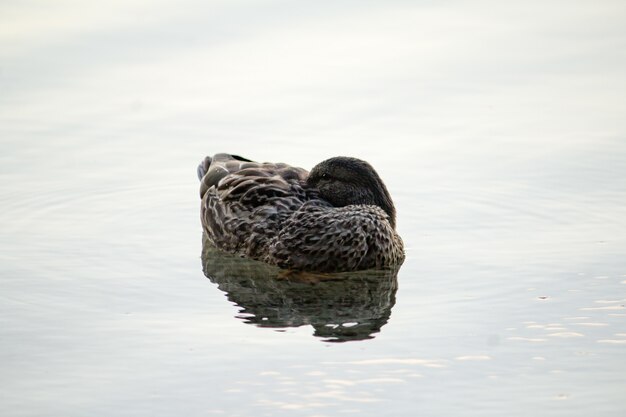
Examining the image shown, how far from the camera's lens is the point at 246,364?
27.8 ft

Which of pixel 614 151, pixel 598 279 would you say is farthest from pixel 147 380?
pixel 614 151

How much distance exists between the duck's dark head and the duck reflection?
31.4 inches

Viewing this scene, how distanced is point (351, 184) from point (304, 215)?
55cm

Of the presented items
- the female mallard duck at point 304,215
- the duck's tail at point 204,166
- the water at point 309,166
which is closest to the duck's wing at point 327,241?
the female mallard duck at point 304,215

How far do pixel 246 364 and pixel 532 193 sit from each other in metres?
4.44

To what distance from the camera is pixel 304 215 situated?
36.0 ft

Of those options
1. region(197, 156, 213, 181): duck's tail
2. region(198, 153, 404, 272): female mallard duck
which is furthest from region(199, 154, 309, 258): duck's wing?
region(197, 156, 213, 181): duck's tail

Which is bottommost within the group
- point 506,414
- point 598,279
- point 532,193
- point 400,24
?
point 506,414

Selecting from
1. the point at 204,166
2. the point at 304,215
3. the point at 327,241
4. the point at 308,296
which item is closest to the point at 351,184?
the point at 304,215

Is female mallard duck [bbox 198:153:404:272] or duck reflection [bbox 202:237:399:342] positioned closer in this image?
duck reflection [bbox 202:237:399:342]

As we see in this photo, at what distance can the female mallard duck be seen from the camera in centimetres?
1069

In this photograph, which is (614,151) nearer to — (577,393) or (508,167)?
(508,167)

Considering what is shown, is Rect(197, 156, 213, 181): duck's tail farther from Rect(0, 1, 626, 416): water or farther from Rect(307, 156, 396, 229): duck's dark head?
Rect(307, 156, 396, 229): duck's dark head

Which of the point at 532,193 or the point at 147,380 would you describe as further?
the point at 532,193
